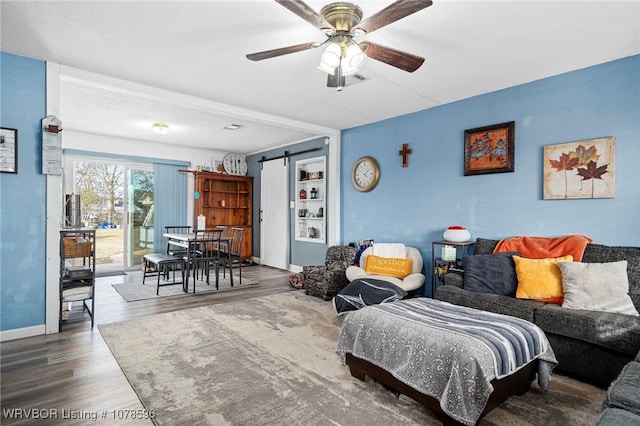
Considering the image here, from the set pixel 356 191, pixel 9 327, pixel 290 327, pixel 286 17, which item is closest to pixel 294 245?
pixel 356 191

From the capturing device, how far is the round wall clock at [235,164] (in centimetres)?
764

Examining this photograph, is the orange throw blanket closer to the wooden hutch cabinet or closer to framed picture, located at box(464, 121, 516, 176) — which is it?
framed picture, located at box(464, 121, 516, 176)

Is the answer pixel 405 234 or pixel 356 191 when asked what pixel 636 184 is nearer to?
pixel 405 234

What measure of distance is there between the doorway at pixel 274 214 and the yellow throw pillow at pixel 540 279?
180 inches

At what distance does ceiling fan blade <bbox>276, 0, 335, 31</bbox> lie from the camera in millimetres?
1777

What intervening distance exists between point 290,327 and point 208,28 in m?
2.77

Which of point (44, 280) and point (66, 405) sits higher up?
point (44, 280)

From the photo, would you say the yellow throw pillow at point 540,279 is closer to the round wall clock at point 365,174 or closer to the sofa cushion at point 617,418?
the sofa cushion at point 617,418

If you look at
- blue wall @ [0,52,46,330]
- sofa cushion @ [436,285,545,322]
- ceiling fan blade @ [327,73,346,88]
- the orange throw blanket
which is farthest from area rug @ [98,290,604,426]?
ceiling fan blade @ [327,73,346,88]

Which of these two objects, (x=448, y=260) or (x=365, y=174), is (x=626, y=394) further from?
(x=365, y=174)

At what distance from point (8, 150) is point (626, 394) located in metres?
4.53

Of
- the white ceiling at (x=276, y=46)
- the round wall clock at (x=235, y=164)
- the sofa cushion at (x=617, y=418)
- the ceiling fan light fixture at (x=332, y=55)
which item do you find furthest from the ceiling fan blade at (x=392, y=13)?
the round wall clock at (x=235, y=164)

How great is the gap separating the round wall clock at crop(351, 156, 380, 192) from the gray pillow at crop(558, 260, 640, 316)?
2861 millimetres

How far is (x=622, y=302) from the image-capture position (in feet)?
8.01
